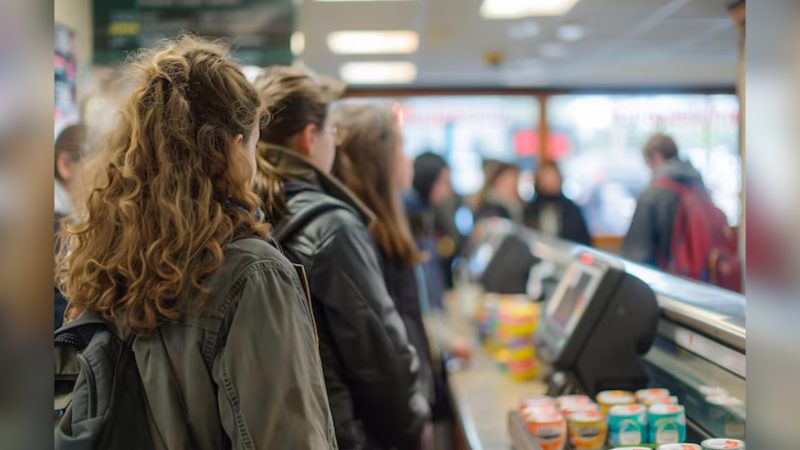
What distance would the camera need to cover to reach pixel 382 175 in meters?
2.82

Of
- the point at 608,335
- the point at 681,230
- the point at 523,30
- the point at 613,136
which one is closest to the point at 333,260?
the point at 608,335

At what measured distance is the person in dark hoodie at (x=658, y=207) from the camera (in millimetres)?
4766

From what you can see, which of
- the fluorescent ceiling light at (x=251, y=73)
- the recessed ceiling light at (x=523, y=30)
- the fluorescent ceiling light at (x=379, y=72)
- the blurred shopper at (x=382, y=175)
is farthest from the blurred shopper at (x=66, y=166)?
the fluorescent ceiling light at (x=379, y=72)

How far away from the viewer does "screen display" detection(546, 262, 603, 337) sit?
2607 mm

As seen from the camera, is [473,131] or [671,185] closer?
[671,185]

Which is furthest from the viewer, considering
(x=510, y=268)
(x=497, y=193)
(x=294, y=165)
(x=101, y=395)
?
(x=497, y=193)

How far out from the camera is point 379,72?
9.44 meters

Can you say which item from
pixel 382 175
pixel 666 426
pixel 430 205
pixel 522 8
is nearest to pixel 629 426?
pixel 666 426

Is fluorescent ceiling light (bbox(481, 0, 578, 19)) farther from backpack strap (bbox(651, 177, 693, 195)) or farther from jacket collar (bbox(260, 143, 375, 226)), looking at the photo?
jacket collar (bbox(260, 143, 375, 226))

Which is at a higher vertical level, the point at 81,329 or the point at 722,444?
the point at 81,329

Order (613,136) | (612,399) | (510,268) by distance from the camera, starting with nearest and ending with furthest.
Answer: (612,399), (510,268), (613,136)

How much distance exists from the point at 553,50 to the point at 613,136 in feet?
10.8

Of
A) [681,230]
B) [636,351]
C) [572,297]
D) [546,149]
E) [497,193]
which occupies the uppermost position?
[546,149]

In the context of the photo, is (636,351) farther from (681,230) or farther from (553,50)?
(553,50)
